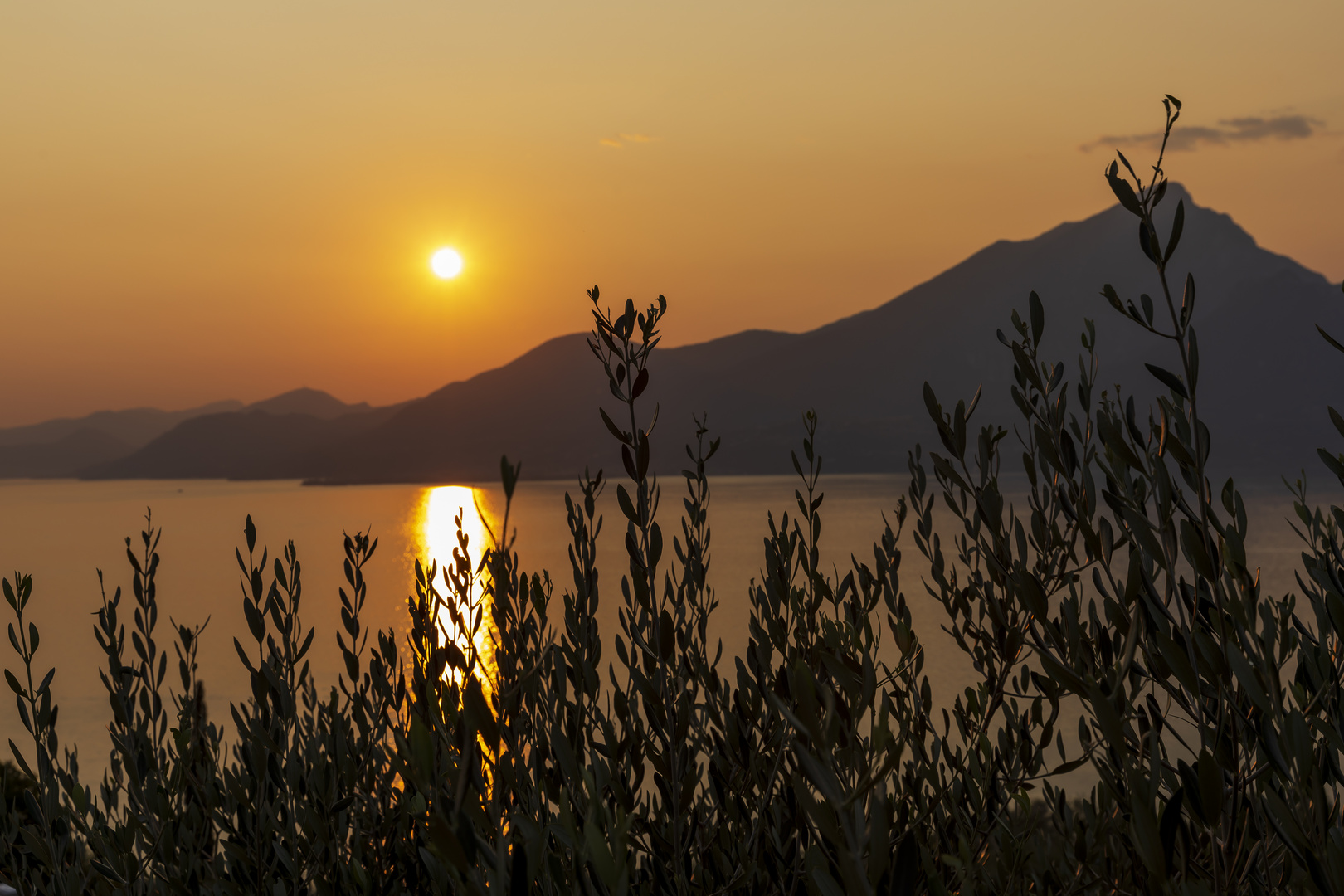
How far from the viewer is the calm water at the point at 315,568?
42000 mm

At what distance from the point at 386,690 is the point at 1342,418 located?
4.64 m

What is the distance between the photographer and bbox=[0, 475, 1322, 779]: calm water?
42000 mm

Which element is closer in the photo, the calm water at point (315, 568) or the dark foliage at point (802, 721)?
the dark foliage at point (802, 721)

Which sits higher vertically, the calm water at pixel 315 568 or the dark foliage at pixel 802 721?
the dark foliage at pixel 802 721

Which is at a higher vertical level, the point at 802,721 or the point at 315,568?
the point at 802,721

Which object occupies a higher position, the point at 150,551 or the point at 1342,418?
the point at 1342,418

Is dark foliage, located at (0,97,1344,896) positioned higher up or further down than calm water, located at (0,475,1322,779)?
higher up

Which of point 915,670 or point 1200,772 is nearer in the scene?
point 1200,772

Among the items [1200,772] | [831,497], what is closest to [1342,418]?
[1200,772]

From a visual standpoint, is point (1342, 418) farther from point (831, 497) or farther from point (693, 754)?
point (831, 497)

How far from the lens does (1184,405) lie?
264 centimetres

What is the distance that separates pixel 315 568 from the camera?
294 feet

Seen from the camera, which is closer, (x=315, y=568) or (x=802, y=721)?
(x=802, y=721)

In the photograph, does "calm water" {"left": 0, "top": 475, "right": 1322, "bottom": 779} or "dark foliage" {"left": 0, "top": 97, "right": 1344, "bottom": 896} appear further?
"calm water" {"left": 0, "top": 475, "right": 1322, "bottom": 779}
